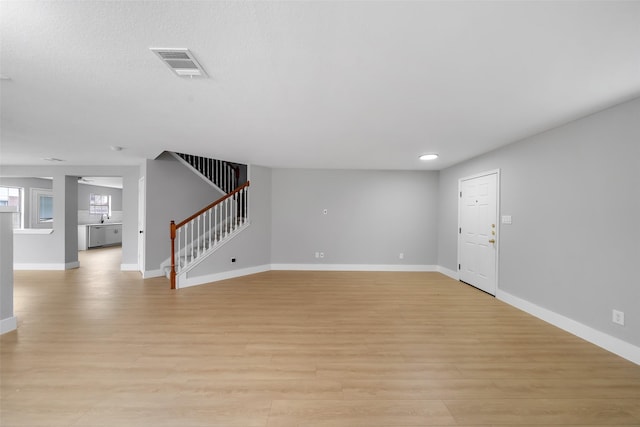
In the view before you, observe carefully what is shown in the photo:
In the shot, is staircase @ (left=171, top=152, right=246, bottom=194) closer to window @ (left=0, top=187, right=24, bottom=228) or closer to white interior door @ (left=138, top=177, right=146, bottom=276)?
white interior door @ (left=138, top=177, right=146, bottom=276)

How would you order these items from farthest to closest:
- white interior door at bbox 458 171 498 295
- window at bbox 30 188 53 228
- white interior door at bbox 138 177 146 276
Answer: window at bbox 30 188 53 228, white interior door at bbox 138 177 146 276, white interior door at bbox 458 171 498 295

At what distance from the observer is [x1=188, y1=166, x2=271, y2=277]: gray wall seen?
17.9ft

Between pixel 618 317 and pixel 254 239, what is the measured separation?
564cm

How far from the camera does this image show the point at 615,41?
170cm

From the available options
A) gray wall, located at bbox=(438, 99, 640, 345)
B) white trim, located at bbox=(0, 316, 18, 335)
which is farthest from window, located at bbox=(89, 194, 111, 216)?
gray wall, located at bbox=(438, 99, 640, 345)

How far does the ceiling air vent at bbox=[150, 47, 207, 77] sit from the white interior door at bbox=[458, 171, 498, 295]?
462 cm

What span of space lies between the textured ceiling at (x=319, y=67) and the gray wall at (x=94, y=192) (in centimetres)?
771

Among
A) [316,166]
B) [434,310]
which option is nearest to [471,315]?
[434,310]

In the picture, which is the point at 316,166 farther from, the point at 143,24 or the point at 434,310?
the point at 143,24

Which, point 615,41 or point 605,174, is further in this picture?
point 605,174

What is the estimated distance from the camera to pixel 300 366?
2.35m

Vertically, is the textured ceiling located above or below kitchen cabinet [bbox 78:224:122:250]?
above

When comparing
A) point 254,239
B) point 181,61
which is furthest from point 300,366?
point 254,239

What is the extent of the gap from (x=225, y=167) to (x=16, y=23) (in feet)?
17.0
